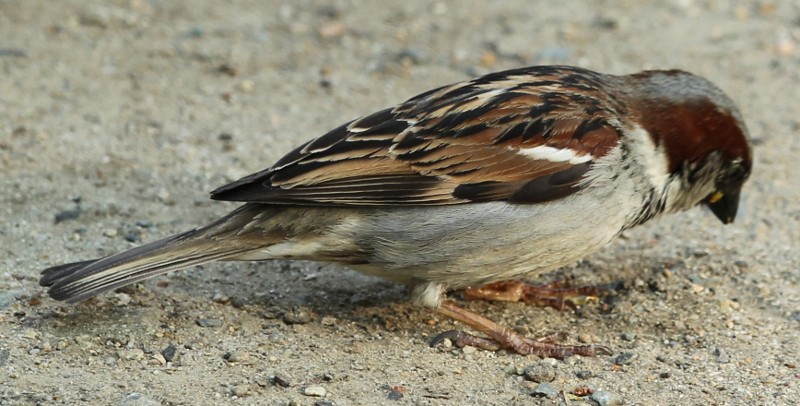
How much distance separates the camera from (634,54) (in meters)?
8.05

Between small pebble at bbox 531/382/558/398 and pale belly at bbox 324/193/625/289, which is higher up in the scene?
pale belly at bbox 324/193/625/289

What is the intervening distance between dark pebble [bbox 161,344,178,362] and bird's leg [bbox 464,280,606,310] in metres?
1.47

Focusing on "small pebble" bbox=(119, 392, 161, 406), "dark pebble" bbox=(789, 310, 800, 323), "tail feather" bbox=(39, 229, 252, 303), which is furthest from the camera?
"dark pebble" bbox=(789, 310, 800, 323)

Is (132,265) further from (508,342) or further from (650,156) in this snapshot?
(650,156)

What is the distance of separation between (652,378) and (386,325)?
1194mm

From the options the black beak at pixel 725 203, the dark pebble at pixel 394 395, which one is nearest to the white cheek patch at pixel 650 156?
the black beak at pixel 725 203

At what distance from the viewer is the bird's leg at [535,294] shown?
5367 millimetres

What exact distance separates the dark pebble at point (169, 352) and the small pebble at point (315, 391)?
0.61 meters

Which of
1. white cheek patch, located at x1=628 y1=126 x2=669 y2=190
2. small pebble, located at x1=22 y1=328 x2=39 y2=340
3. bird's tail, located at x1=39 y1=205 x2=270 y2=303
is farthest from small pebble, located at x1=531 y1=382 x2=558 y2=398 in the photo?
small pebble, located at x1=22 y1=328 x2=39 y2=340

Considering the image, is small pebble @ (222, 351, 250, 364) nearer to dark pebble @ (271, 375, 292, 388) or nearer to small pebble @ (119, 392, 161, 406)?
dark pebble @ (271, 375, 292, 388)

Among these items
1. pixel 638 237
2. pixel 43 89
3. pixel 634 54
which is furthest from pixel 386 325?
pixel 634 54

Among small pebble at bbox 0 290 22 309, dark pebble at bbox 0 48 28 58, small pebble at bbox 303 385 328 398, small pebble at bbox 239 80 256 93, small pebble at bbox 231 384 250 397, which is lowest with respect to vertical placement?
small pebble at bbox 303 385 328 398

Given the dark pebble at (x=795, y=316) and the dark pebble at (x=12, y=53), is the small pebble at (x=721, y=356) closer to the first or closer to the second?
the dark pebble at (x=795, y=316)

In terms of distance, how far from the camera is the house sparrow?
4723mm
